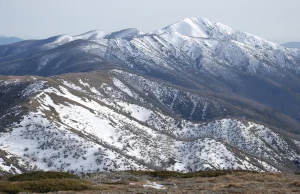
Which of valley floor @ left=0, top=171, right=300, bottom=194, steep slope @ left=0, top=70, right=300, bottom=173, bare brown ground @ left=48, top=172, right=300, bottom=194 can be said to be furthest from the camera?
steep slope @ left=0, top=70, right=300, bottom=173

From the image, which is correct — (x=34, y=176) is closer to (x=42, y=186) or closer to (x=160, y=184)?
(x=42, y=186)

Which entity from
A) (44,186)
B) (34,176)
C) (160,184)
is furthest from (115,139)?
(44,186)

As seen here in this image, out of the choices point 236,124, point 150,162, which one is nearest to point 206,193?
point 150,162

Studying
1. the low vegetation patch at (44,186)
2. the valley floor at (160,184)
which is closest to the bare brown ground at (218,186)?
the valley floor at (160,184)

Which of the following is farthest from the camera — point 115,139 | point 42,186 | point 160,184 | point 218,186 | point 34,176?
point 115,139

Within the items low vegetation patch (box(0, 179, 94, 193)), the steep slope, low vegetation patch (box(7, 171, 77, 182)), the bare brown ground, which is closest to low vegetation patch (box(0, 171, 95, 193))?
low vegetation patch (box(0, 179, 94, 193))

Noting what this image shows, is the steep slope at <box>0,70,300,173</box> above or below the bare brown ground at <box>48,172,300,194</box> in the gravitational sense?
below

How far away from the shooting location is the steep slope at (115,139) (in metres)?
102

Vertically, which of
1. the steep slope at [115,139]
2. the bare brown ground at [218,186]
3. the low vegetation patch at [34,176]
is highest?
the bare brown ground at [218,186]

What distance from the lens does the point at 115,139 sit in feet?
433

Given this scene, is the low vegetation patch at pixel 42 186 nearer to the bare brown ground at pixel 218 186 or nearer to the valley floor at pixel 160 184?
the valley floor at pixel 160 184

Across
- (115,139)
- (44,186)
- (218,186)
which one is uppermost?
(44,186)

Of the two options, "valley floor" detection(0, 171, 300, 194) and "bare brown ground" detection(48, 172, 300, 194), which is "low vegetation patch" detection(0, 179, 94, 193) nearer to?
Answer: "valley floor" detection(0, 171, 300, 194)

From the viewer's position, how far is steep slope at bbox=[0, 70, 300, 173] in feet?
333
